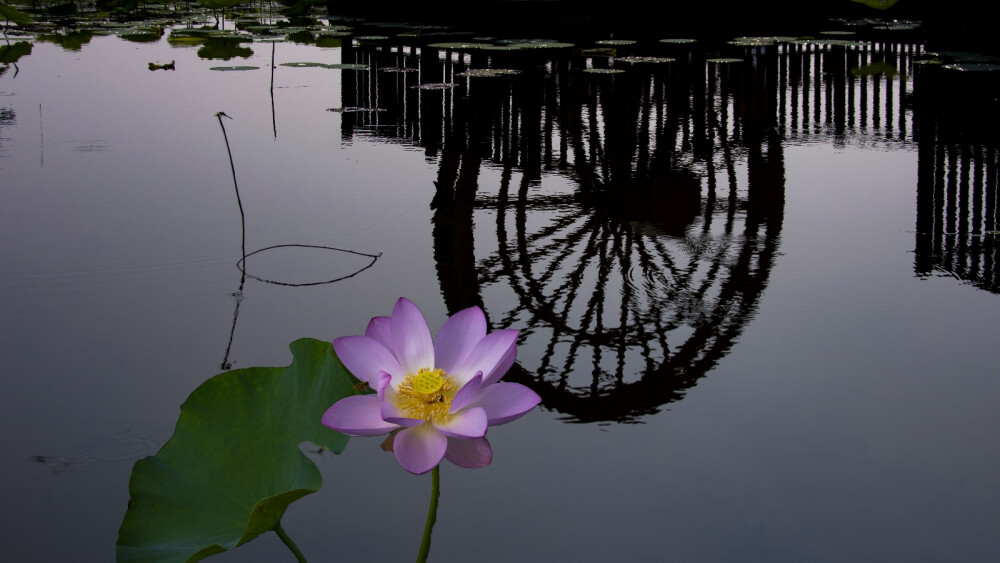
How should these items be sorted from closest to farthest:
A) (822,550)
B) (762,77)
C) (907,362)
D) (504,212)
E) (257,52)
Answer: (822,550)
(907,362)
(504,212)
(762,77)
(257,52)

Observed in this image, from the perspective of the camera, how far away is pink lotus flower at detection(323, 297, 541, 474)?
2.22 ft

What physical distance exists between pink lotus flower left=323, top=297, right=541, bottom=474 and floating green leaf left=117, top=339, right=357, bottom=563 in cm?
7

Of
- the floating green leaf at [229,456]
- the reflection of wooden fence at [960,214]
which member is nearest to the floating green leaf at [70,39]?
the reflection of wooden fence at [960,214]

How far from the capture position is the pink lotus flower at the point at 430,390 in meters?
0.68

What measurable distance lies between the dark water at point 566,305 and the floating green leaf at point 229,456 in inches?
6.7

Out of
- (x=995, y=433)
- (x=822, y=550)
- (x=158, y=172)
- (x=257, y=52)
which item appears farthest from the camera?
(x=257, y=52)

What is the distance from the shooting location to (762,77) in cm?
486

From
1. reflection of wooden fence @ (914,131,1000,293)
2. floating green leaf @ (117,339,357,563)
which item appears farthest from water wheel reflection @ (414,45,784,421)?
floating green leaf @ (117,339,357,563)

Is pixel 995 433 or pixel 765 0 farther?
pixel 765 0

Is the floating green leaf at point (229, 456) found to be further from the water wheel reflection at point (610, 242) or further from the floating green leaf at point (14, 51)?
the floating green leaf at point (14, 51)

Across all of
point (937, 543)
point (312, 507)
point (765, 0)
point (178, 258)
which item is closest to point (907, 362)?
point (937, 543)

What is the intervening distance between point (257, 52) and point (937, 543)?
5929mm

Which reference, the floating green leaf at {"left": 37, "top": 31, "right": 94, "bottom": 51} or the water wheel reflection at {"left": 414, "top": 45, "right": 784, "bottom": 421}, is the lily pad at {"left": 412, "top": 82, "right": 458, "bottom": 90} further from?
the floating green leaf at {"left": 37, "top": 31, "right": 94, "bottom": 51}

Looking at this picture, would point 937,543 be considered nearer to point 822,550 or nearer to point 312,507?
point 822,550
